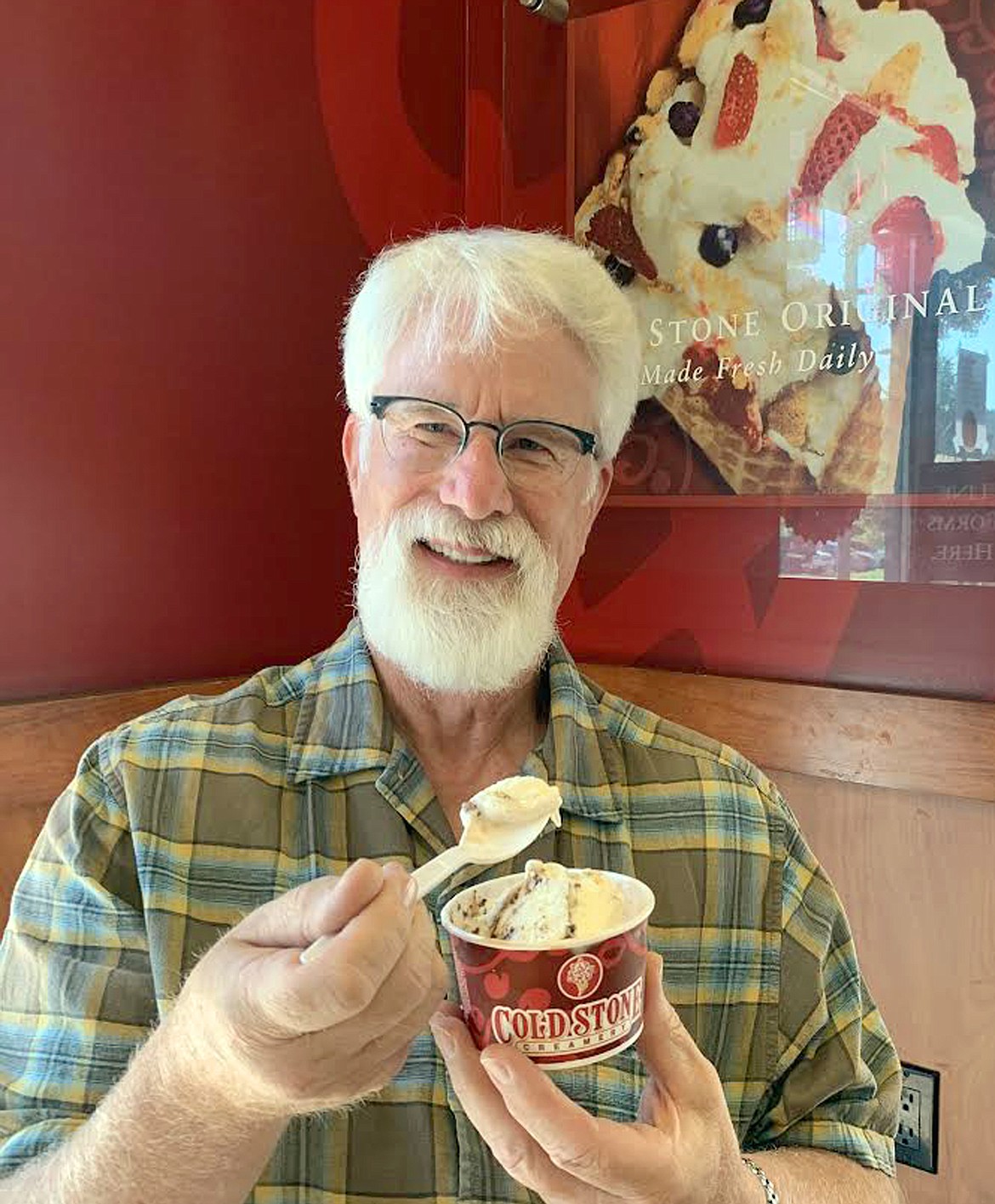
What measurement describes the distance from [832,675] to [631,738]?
2.57 feet

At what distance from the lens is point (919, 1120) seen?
5.84 ft

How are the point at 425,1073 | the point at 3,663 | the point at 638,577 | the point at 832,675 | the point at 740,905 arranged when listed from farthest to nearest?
the point at 638,577
the point at 832,675
the point at 3,663
the point at 740,905
the point at 425,1073

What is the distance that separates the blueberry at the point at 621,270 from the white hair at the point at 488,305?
2.86ft

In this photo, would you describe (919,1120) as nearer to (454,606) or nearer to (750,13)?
(454,606)

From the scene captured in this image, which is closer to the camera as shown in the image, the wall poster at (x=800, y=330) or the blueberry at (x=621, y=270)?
the wall poster at (x=800, y=330)

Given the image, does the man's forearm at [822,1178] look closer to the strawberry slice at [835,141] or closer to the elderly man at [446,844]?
the elderly man at [446,844]

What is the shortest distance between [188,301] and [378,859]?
117 centimetres

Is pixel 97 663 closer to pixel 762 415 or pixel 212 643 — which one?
pixel 212 643

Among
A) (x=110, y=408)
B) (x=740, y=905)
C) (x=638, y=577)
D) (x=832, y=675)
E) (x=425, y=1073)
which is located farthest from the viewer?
(x=638, y=577)

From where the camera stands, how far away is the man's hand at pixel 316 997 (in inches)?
26.2

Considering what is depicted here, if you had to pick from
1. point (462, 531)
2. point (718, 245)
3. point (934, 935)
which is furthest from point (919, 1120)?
point (718, 245)

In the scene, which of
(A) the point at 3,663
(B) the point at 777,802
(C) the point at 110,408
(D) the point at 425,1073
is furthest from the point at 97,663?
(B) the point at 777,802

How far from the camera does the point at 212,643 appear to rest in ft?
6.29

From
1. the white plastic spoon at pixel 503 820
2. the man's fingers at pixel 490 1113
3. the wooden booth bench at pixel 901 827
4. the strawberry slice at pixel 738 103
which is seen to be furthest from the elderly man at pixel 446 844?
the strawberry slice at pixel 738 103
